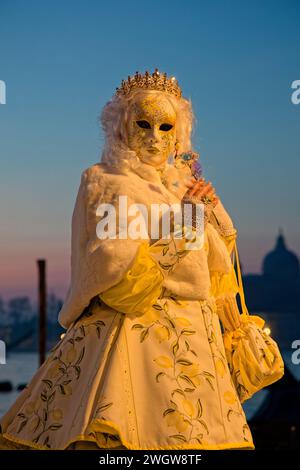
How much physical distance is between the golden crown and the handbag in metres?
0.83

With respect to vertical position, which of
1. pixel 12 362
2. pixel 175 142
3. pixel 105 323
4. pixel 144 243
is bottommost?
pixel 12 362

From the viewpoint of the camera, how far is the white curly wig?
18.0 feet

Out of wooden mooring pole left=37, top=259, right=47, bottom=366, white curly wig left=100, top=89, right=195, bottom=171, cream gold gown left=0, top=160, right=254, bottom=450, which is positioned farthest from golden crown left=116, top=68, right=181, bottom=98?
wooden mooring pole left=37, top=259, right=47, bottom=366

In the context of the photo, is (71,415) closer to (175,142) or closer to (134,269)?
(134,269)

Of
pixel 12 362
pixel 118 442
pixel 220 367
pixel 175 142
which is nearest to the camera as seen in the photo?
pixel 118 442

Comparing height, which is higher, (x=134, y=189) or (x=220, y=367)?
(x=134, y=189)

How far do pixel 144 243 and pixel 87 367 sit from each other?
602mm

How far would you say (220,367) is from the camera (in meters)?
5.31

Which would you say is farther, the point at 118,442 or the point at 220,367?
the point at 220,367

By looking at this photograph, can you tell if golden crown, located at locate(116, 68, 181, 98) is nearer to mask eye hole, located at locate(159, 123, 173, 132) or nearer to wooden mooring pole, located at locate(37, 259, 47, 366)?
mask eye hole, located at locate(159, 123, 173, 132)

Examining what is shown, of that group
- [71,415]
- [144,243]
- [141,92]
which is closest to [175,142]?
[141,92]

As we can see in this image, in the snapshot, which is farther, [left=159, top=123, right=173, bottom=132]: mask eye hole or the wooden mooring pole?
A: the wooden mooring pole

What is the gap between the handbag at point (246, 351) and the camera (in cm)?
566

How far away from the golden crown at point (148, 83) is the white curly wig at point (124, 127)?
0.10 ft
